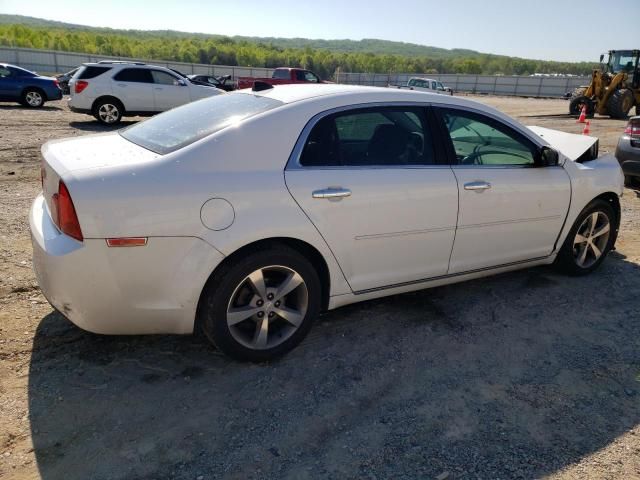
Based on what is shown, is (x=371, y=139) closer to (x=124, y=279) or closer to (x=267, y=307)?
(x=267, y=307)

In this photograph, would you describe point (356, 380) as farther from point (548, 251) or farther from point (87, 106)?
point (87, 106)

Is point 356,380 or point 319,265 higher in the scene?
point 319,265

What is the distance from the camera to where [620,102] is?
2025 cm

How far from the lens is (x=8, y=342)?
124 inches

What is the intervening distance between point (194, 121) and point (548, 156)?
269cm

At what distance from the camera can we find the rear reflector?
2.51 meters

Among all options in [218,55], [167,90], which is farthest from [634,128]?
[218,55]

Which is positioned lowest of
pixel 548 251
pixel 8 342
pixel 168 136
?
pixel 8 342

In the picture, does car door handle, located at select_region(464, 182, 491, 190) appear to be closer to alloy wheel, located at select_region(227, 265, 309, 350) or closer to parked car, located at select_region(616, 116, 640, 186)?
alloy wheel, located at select_region(227, 265, 309, 350)

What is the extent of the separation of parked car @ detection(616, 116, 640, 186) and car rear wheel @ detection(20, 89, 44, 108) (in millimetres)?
17772

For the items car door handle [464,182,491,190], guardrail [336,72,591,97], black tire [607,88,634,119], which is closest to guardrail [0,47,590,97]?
guardrail [336,72,591,97]

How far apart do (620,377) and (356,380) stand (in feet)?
5.47

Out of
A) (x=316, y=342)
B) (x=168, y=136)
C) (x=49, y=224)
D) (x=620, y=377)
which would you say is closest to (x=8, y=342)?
(x=49, y=224)

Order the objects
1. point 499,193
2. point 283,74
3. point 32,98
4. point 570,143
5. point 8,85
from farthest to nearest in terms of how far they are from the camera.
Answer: point 283,74 → point 32,98 → point 8,85 → point 570,143 → point 499,193
